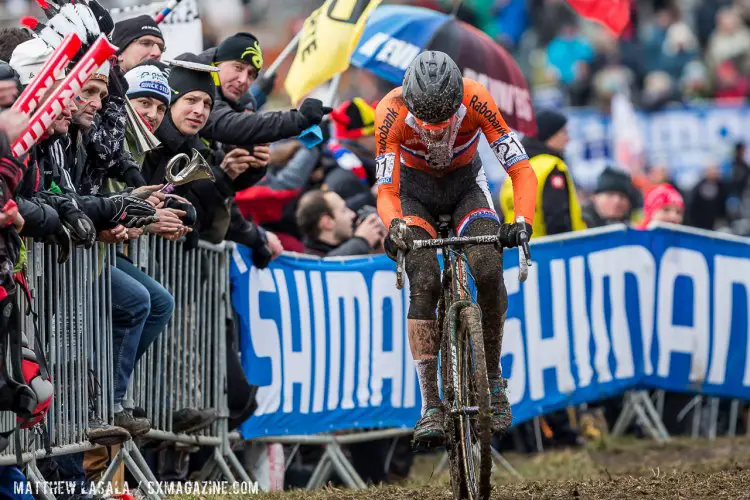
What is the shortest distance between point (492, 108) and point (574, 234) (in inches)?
182

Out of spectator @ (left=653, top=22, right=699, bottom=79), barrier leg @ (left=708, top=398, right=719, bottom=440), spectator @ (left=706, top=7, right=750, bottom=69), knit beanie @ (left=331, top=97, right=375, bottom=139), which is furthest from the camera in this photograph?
spectator @ (left=653, top=22, right=699, bottom=79)

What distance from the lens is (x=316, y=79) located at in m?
12.4

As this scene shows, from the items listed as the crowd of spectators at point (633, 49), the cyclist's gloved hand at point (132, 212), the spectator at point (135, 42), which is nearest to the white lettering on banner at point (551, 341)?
the spectator at point (135, 42)

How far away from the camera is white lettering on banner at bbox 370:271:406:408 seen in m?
11.9

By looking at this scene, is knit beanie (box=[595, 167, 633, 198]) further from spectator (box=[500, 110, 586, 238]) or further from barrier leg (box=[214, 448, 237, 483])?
barrier leg (box=[214, 448, 237, 483])

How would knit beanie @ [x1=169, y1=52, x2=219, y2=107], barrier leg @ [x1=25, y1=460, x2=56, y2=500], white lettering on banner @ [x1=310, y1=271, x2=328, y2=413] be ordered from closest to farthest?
barrier leg @ [x1=25, y1=460, x2=56, y2=500] < knit beanie @ [x1=169, y1=52, x2=219, y2=107] < white lettering on banner @ [x1=310, y1=271, x2=328, y2=413]

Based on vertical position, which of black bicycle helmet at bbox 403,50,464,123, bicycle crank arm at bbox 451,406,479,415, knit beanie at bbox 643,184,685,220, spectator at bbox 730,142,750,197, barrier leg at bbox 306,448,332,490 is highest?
black bicycle helmet at bbox 403,50,464,123

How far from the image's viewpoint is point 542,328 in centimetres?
1307

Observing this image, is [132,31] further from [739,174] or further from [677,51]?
[677,51]

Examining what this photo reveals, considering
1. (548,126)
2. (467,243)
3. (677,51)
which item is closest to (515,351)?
(548,126)

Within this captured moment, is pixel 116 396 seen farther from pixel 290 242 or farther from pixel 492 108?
pixel 290 242

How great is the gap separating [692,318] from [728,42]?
17197mm

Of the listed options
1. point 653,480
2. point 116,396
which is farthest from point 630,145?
point 116,396

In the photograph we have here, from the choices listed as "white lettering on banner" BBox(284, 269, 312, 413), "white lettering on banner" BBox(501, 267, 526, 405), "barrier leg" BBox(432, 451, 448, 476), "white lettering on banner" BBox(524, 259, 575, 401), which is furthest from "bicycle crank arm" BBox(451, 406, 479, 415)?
"white lettering on banner" BBox(524, 259, 575, 401)
